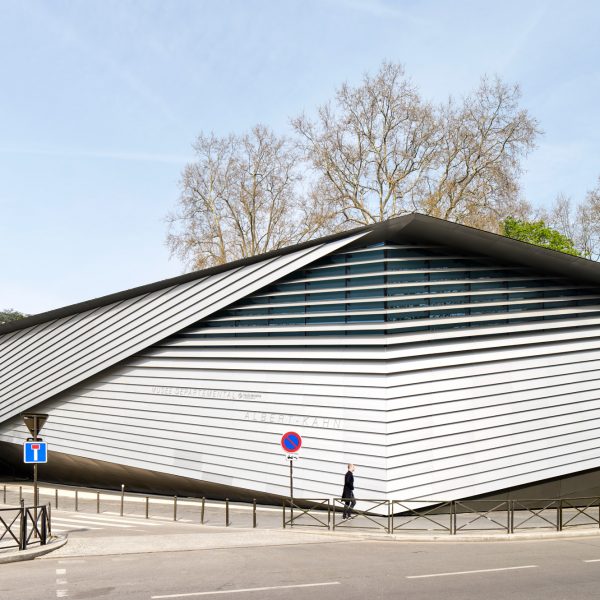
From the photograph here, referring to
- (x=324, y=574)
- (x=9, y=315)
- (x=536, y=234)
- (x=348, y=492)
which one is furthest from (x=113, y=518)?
(x=9, y=315)

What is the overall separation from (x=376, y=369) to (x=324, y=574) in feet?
25.2

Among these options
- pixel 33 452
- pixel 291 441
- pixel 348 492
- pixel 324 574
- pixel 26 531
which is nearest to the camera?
pixel 324 574

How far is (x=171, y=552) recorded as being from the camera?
13125 mm

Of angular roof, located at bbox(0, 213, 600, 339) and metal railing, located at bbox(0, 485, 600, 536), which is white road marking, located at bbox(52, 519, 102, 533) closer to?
metal railing, located at bbox(0, 485, 600, 536)

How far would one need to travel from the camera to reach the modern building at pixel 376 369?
701 inches

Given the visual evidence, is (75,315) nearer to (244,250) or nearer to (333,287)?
(333,287)

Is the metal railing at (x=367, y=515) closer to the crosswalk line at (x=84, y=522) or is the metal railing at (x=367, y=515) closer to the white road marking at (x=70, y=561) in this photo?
the crosswalk line at (x=84, y=522)

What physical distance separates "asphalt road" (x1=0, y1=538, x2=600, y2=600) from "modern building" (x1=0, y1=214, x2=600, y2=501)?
4490 millimetres

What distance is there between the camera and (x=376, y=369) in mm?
17906

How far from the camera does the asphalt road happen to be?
944cm

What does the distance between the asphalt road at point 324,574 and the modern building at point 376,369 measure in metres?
4.49

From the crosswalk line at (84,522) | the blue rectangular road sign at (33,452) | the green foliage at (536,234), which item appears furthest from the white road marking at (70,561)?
the green foliage at (536,234)

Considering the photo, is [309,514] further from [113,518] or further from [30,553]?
[113,518]

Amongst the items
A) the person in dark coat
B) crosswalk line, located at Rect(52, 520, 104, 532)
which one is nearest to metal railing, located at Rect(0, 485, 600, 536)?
the person in dark coat
